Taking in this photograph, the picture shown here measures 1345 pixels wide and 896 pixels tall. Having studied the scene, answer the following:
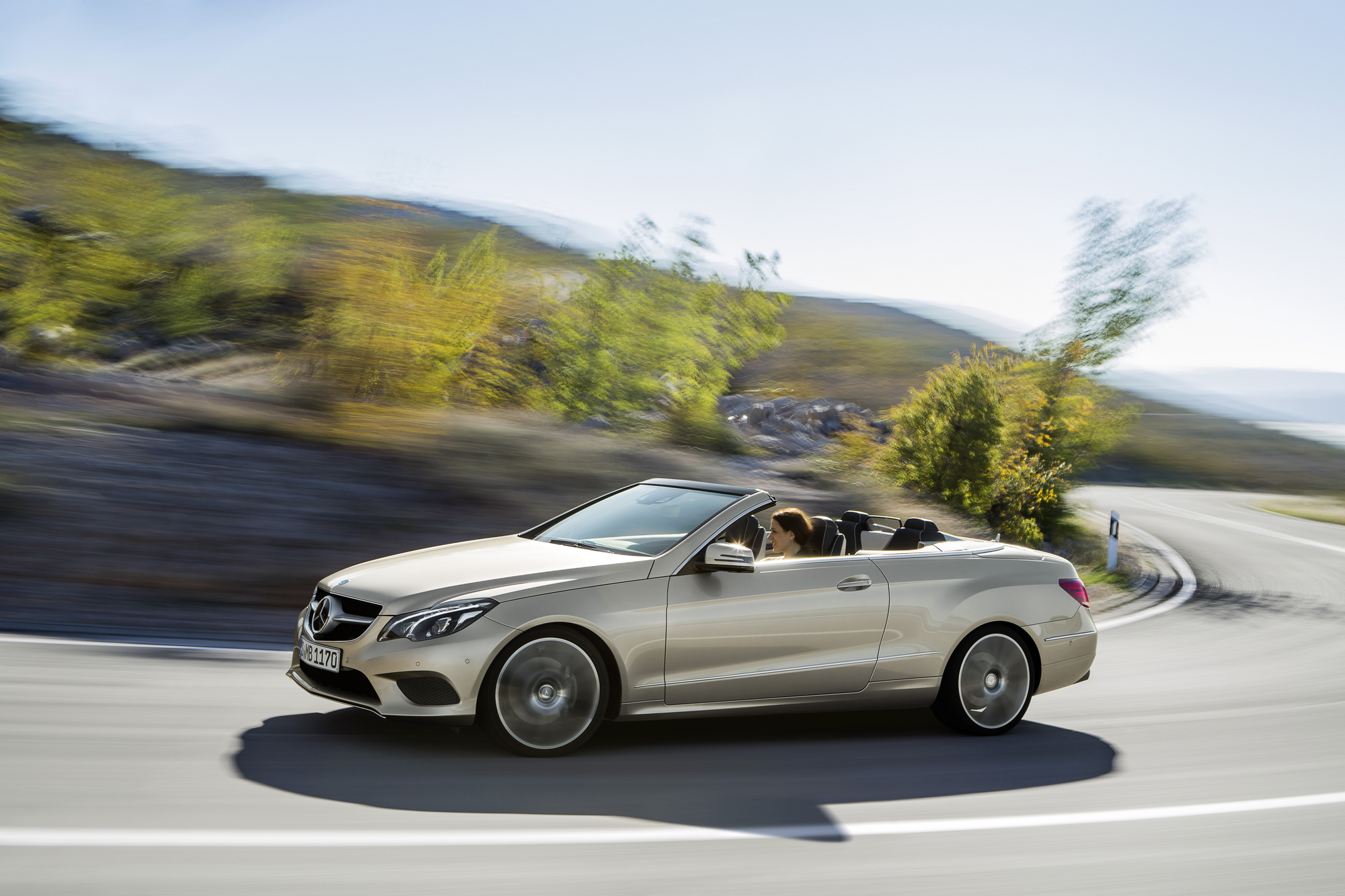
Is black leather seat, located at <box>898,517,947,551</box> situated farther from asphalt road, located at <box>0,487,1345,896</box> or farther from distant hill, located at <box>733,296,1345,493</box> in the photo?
distant hill, located at <box>733,296,1345,493</box>

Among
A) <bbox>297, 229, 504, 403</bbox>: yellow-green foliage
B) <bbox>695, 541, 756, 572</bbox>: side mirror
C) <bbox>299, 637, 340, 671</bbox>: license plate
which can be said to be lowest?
<bbox>299, 637, 340, 671</bbox>: license plate

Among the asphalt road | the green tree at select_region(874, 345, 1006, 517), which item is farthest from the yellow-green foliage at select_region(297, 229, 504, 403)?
the green tree at select_region(874, 345, 1006, 517)

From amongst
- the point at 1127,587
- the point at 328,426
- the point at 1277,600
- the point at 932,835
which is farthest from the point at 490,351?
the point at 932,835

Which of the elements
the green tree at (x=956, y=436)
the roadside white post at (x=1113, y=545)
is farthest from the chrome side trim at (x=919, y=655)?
the green tree at (x=956, y=436)

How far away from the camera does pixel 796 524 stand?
6.56 m

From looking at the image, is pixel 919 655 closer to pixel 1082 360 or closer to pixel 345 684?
pixel 345 684

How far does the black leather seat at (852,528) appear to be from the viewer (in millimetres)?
6641

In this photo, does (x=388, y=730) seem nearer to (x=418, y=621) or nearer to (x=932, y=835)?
(x=418, y=621)

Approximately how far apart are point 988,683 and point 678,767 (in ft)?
7.01

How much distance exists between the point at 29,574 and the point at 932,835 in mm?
7754

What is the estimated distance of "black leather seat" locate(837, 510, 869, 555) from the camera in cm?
664

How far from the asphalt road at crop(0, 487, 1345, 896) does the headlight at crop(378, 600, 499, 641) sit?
60cm

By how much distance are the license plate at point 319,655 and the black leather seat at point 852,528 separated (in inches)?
112

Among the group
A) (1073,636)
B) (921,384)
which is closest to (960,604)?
(1073,636)
